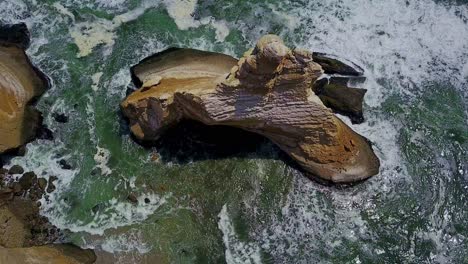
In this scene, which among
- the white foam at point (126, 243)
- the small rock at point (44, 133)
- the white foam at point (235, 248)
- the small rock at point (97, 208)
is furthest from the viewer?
the small rock at point (44, 133)

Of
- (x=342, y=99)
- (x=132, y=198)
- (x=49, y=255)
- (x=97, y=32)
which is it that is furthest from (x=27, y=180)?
(x=342, y=99)

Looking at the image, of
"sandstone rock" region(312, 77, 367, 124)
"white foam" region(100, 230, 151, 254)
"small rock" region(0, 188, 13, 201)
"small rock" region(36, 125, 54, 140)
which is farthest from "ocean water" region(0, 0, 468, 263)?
"small rock" region(0, 188, 13, 201)

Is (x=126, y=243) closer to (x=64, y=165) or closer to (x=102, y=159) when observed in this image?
(x=102, y=159)

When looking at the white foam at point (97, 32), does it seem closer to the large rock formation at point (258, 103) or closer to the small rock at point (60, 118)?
the large rock formation at point (258, 103)

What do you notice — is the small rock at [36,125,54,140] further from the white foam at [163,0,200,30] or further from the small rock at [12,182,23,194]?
the white foam at [163,0,200,30]

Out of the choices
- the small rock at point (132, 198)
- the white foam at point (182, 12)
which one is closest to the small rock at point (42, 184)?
the small rock at point (132, 198)

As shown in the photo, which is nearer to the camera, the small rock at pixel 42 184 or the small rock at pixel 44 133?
the small rock at pixel 42 184
